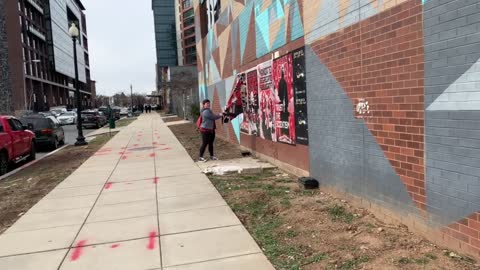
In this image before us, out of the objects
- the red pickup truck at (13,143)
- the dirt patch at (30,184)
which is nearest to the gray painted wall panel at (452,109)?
the dirt patch at (30,184)

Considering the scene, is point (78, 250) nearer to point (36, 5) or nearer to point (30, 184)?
point (30, 184)

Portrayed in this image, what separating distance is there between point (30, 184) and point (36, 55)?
81.5 m

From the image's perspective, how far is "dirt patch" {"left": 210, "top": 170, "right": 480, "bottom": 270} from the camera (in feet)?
13.4

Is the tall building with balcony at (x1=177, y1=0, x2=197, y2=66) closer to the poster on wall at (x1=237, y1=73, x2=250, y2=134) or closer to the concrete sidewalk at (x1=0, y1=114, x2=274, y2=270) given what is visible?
the poster on wall at (x1=237, y1=73, x2=250, y2=134)

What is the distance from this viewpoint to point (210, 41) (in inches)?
763

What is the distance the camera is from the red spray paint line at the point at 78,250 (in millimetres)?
4799

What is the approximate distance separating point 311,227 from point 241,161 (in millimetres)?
5980

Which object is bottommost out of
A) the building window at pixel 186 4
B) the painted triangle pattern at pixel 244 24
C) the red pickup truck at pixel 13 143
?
the red pickup truck at pixel 13 143

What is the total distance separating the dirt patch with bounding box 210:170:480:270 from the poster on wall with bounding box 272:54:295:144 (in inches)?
70.9

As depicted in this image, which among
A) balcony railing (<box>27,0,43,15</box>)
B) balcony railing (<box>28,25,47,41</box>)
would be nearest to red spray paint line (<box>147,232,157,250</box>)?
balcony railing (<box>28,25,47,41</box>)

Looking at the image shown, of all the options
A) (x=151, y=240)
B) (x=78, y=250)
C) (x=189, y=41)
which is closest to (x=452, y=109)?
(x=151, y=240)

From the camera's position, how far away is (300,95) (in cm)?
797

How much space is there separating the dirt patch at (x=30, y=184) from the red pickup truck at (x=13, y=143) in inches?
18.7

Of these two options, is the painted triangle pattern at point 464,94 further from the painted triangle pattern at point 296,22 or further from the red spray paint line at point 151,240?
the painted triangle pattern at point 296,22
